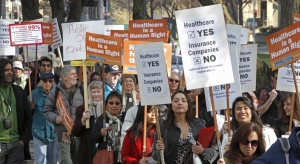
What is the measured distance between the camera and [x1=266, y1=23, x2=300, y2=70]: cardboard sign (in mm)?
9207

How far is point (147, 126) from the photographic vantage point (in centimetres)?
870

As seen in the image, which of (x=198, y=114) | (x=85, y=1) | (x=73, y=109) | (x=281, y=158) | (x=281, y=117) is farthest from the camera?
(x=85, y=1)

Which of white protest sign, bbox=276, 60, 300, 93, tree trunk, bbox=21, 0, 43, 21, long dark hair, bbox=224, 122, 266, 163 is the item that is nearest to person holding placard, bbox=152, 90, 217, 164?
long dark hair, bbox=224, 122, 266, 163

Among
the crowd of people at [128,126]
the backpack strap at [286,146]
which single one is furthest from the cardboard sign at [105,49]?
the backpack strap at [286,146]

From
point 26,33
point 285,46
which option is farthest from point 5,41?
point 285,46

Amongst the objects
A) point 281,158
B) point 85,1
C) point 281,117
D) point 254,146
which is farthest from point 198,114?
point 85,1

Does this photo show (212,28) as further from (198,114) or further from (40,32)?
(40,32)

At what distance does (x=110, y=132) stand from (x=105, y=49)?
144cm

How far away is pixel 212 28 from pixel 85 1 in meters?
20.2

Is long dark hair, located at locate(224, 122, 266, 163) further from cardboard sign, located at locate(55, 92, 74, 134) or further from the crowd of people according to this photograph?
cardboard sign, located at locate(55, 92, 74, 134)

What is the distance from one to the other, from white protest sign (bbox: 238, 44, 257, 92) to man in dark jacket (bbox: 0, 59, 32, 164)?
2.52 metres

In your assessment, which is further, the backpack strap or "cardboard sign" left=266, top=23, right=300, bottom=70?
"cardboard sign" left=266, top=23, right=300, bottom=70

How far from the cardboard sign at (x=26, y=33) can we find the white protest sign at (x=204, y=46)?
650 centimetres

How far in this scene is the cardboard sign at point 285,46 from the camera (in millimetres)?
9207
